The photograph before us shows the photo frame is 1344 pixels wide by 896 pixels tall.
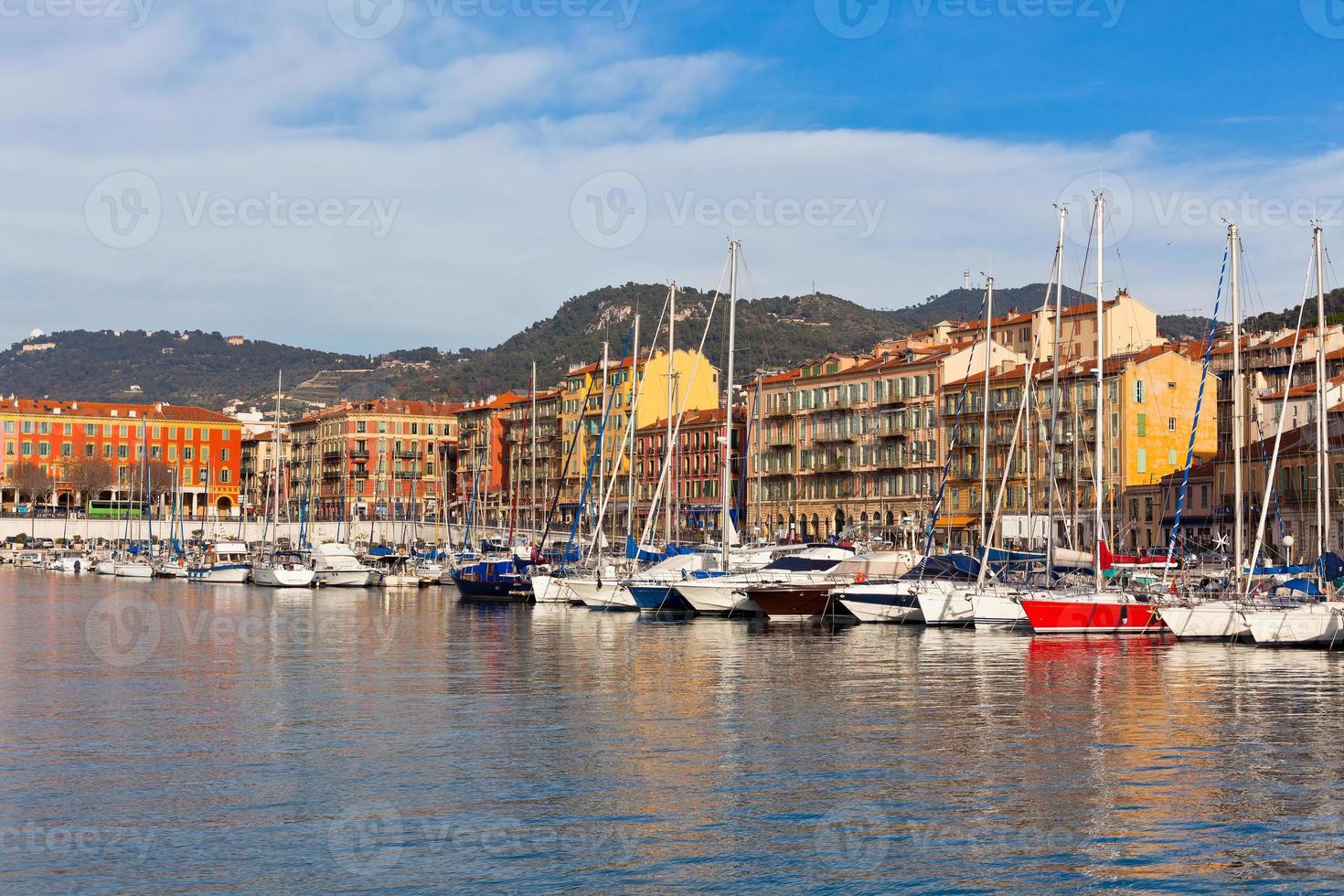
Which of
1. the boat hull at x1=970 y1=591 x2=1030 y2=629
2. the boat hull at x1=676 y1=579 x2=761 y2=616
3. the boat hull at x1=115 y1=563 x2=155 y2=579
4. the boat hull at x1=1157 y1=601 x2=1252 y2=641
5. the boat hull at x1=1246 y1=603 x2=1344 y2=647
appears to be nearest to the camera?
the boat hull at x1=1246 y1=603 x2=1344 y2=647

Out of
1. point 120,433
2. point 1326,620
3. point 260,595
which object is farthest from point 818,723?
point 120,433

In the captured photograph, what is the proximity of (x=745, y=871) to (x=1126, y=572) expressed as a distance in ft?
148

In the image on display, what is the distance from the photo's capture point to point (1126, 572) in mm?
61344

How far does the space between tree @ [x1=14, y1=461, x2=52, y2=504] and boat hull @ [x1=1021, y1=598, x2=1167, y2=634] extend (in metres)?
157

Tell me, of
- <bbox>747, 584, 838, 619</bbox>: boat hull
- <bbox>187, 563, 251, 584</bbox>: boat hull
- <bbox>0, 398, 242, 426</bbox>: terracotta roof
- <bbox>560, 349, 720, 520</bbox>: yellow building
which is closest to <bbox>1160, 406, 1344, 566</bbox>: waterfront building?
<bbox>747, 584, 838, 619</bbox>: boat hull

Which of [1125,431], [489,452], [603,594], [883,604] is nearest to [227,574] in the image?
[603,594]

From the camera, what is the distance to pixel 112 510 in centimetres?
17925

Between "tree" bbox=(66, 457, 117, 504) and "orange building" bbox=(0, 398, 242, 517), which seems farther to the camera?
"orange building" bbox=(0, 398, 242, 517)

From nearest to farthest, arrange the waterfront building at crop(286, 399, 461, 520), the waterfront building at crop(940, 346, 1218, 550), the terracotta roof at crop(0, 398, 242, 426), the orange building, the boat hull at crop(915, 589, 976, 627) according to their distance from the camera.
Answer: the boat hull at crop(915, 589, 976, 627)
the waterfront building at crop(940, 346, 1218, 550)
the waterfront building at crop(286, 399, 461, 520)
the orange building
the terracotta roof at crop(0, 398, 242, 426)

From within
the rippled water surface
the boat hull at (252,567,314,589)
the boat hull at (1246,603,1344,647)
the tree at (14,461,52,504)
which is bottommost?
the rippled water surface

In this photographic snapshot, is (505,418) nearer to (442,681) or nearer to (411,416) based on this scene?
(411,416)

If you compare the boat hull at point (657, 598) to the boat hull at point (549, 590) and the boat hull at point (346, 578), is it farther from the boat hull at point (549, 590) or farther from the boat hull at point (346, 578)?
the boat hull at point (346, 578)

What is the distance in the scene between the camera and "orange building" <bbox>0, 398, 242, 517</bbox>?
621 feet

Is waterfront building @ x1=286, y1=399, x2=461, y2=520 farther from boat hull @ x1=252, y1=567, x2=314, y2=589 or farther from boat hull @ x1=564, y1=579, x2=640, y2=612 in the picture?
boat hull @ x1=564, y1=579, x2=640, y2=612
